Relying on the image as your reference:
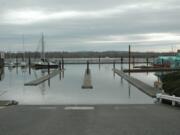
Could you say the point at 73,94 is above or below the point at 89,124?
below

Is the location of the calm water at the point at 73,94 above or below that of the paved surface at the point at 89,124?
below

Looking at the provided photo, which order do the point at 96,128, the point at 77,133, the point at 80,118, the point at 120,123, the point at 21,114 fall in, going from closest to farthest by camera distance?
1. the point at 77,133
2. the point at 96,128
3. the point at 120,123
4. the point at 80,118
5. the point at 21,114

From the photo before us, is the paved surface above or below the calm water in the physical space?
above

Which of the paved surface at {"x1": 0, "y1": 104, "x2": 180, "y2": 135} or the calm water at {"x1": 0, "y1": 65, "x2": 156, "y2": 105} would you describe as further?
the calm water at {"x1": 0, "y1": 65, "x2": 156, "y2": 105}

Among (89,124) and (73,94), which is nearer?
(89,124)

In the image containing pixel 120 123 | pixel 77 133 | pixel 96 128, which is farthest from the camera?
pixel 120 123

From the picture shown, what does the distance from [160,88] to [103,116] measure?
1630 centimetres

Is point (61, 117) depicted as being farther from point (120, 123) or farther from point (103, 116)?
point (120, 123)

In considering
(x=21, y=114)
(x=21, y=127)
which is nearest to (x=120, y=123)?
(x=21, y=127)

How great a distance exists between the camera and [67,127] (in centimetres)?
1200

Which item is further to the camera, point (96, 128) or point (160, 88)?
point (160, 88)

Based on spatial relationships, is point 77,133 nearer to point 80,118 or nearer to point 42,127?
point 42,127

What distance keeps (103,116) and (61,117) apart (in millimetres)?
1625

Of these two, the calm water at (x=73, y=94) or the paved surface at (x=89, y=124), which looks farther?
the calm water at (x=73, y=94)
